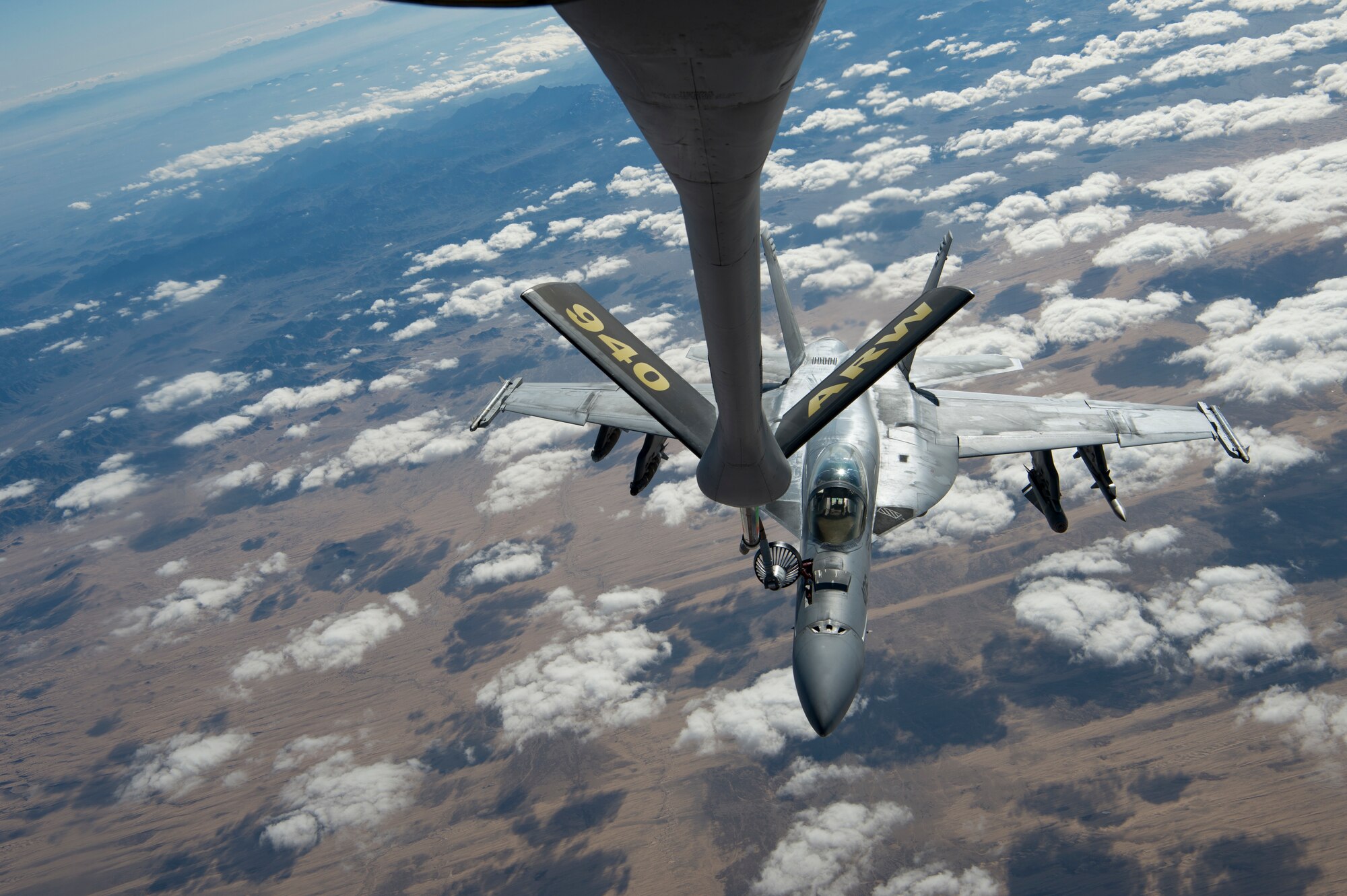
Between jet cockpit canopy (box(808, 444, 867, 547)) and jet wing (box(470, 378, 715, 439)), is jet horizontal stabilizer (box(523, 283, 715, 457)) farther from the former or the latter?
jet wing (box(470, 378, 715, 439))

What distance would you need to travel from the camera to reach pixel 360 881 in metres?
74.1

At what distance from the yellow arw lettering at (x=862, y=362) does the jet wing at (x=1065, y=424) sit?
16.0 meters

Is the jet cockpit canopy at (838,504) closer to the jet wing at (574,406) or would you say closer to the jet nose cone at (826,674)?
the jet nose cone at (826,674)

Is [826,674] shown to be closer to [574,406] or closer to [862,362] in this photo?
[862,362]

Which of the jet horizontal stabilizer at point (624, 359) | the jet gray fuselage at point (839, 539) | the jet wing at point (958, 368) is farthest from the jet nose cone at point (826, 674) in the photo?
the jet wing at point (958, 368)

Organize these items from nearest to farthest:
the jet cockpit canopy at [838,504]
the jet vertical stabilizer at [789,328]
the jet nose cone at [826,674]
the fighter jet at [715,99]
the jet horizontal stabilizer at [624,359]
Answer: the fighter jet at [715,99] < the jet horizontal stabilizer at [624,359] < the jet nose cone at [826,674] < the jet cockpit canopy at [838,504] < the jet vertical stabilizer at [789,328]

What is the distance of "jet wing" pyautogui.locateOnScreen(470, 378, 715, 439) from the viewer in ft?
80.0

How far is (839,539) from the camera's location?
737 inches

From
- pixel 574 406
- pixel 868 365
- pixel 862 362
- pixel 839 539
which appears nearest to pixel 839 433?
pixel 839 539

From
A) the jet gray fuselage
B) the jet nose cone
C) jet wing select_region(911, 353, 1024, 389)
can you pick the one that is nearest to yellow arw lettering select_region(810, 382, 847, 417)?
the jet gray fuselage

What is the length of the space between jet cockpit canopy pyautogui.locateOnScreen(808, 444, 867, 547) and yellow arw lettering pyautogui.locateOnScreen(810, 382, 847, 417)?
10.5 m

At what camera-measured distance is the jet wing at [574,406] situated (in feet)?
80.0

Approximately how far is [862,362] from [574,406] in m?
18.8

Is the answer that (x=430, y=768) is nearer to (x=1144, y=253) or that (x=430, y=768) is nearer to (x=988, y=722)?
(x=988, y=722)
